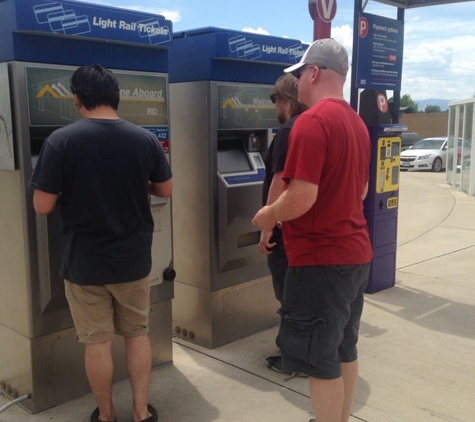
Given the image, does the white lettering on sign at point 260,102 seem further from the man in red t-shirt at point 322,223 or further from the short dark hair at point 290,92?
the man in red t-shirt at point 322,223

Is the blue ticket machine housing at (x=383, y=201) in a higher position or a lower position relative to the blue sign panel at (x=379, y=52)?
lower

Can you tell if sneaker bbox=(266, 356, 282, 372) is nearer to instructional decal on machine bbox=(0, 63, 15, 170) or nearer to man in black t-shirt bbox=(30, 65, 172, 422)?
man in black t-shirt bbox=(30, 65, 172, 422)

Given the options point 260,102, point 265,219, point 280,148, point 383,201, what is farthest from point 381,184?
point 265,219

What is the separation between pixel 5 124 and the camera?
2.84 metres

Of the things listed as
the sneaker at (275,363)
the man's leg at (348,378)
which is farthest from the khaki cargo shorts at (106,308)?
the sneaker at (275,363)

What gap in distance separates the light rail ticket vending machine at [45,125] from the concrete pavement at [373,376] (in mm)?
226

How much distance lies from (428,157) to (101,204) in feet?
60.9

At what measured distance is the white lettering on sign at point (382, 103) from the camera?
504 cm

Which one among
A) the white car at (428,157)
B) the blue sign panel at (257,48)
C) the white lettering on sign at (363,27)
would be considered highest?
the white lettering on sign at (363,27)

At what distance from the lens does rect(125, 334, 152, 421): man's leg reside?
2842 mm

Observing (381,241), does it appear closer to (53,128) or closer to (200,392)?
(200,392)

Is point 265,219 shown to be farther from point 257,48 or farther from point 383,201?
point 383,201

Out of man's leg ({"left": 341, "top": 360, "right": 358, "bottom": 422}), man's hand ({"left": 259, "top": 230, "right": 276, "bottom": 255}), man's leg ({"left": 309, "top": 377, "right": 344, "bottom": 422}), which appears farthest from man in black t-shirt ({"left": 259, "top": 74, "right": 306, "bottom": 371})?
man's leg ({"left": 309, "top": 377, "right": 344, "bottom": 422})

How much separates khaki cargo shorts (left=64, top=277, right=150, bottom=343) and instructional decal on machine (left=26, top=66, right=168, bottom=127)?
0.87 meters
